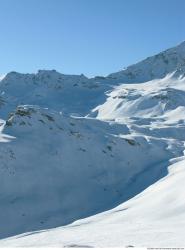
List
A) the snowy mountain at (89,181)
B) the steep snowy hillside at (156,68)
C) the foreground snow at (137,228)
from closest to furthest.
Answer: the foreground snow at (137,228)
the snowy mountain at (89,181)
the steep snowy hillside at (156,68)

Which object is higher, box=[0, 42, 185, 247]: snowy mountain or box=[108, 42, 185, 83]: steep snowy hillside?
box=[108, 42, 185, 83]: steep snowy hillside

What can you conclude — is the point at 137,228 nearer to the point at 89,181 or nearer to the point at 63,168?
the point at 89,181

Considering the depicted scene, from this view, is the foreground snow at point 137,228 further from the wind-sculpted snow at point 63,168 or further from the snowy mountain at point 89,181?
the wind-sculpted snow at point 63,168

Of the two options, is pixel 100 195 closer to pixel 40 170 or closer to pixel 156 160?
pixel 40 170

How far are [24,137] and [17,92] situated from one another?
339ft

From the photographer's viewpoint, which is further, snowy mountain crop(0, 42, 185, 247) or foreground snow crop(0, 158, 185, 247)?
snowy mountain crop(0, 42, 185, 247)

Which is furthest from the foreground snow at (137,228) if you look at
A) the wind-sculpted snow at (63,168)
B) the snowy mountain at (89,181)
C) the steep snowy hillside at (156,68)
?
the steep snowy hillside at (156,68)

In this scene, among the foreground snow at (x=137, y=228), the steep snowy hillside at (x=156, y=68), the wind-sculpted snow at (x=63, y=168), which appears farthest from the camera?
the steep snowy hillside at (x=156, y=68)

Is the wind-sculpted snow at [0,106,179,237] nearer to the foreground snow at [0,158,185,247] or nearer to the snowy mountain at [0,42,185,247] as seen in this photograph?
the snowy mountain at [0,42,185,247]

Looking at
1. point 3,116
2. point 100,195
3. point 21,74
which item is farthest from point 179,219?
point 21,74

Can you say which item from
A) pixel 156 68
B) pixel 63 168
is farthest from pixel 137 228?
pixel 156 68

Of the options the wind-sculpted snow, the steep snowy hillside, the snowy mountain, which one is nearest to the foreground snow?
the snowy mountain

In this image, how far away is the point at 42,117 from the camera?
65.9 metres

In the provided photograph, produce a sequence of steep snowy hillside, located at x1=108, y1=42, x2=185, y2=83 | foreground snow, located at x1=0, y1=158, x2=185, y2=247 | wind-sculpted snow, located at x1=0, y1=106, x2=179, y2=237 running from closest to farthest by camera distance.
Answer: foreground snow, located at x1=0, y1=158, x2=185, y2=247 < wind-sculpted snow, located at x1=0, y1=106, x2=179, y2=237 < steep snowy hillside, located at x1=108, y1=42, x2=185, y2=83
